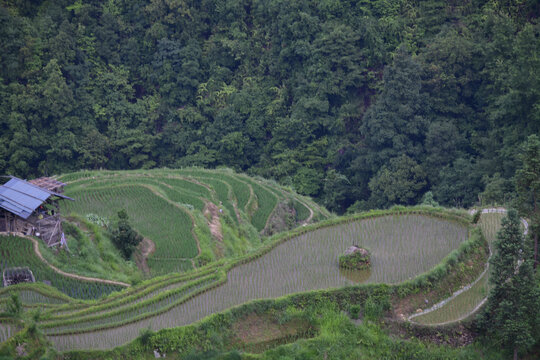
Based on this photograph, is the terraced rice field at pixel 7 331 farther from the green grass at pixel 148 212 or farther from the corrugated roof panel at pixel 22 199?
the green grass at pixel 148 212

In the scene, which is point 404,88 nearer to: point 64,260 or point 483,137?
point 483,137

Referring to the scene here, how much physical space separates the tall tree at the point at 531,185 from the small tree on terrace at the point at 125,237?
12.6m

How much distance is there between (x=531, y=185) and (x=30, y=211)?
14.7 meters

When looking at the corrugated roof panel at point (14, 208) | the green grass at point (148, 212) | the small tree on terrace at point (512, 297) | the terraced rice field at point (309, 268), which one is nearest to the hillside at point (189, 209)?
the green grass at point (148, 212)

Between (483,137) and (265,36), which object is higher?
(265,36)

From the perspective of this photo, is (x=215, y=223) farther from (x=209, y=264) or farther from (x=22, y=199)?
(x=22, y=199)

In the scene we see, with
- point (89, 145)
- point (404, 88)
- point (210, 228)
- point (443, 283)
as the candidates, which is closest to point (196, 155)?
point (89, 145)

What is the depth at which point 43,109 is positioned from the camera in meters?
45.2

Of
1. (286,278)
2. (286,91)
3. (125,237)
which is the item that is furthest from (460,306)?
(286,91)

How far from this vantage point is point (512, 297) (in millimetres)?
19016

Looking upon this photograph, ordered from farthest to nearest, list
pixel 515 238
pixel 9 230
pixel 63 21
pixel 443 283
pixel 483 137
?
1. pixel 63 21
2. pixel 483 137
3. pixel 9 230
4. pixel 443 283
5. pixel 515 238

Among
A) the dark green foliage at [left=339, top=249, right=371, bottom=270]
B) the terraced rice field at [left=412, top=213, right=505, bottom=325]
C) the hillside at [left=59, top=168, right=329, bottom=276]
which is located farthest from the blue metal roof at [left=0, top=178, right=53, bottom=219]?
the terraced rice field at [left=412, top=213, right=505, bottom=325]

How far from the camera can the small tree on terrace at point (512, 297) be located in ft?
61.8

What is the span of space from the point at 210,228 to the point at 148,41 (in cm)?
2262
